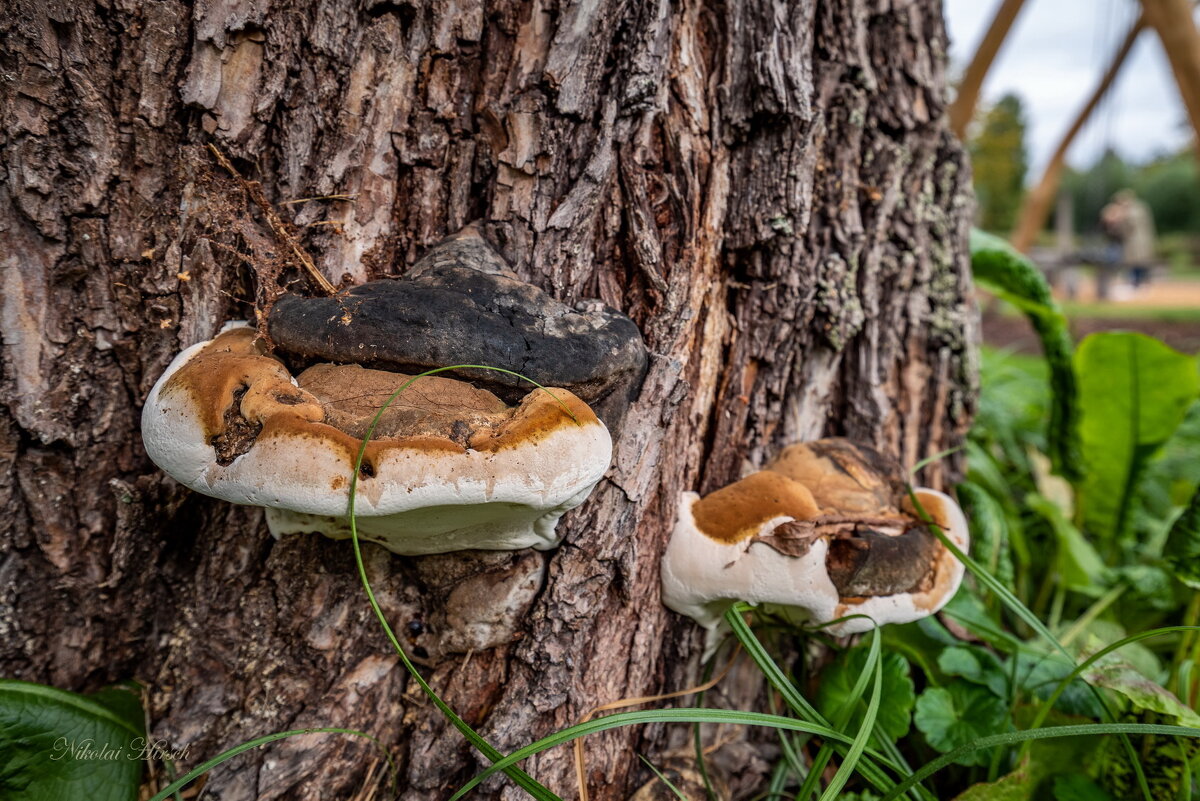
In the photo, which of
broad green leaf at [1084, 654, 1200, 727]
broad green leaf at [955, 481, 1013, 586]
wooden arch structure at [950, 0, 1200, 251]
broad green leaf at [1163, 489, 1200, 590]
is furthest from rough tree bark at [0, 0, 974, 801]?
wooden arch structure at [950, 0, 1200, 251]

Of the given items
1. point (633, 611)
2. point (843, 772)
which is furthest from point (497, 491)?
point (843, 772)

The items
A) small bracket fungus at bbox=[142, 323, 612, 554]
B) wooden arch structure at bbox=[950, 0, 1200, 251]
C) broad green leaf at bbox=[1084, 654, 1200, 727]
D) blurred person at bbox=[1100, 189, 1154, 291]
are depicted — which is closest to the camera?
small bracket fungus at bbox=[142, 323, 612, 554]

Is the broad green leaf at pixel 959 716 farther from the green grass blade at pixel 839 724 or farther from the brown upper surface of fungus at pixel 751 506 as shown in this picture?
the brown upper surface of fungus at pixel 751 506

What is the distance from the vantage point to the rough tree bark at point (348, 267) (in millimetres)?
1340

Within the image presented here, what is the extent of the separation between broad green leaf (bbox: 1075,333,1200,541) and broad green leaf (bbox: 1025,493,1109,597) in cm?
39

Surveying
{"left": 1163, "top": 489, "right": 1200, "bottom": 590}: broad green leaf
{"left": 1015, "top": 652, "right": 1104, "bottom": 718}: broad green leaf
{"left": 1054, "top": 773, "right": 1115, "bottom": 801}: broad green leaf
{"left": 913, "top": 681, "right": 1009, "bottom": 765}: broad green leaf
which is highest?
{"left": 1163, "top": 489, "right": 1200, "bottom": 590}: broad green leaf

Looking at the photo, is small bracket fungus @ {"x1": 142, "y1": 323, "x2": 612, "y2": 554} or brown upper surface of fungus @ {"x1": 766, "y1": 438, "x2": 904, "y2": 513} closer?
small bracket fungus @ {"x1": 142, "y1": 323, "x2": 612, "y2": 554}

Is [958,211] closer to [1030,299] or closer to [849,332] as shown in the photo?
[1030,299]

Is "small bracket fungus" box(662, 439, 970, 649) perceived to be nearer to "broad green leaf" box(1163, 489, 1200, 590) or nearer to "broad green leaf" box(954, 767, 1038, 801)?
"broad green leaf" box(954, 767, 1038, 801)

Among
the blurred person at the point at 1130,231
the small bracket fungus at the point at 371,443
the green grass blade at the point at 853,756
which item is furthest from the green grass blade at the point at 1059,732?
the blurred person at the point at 1130,231

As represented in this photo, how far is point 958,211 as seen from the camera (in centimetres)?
210

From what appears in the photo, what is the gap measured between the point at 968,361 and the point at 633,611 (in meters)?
→ 1.44

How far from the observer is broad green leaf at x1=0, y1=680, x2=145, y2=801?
4.09ft

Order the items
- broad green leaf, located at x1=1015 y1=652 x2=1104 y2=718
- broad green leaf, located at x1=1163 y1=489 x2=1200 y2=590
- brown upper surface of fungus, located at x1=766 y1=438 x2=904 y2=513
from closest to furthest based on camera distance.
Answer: brown upper surface of fungus, located at x1=766 y1=438 x2=904 y2=513 → broad green leaf, located at x1=1015 y1=652 x2=1104 y2=718 → broad green leaf, located at x1=1163 y1=489 x2=1200 y2=590
